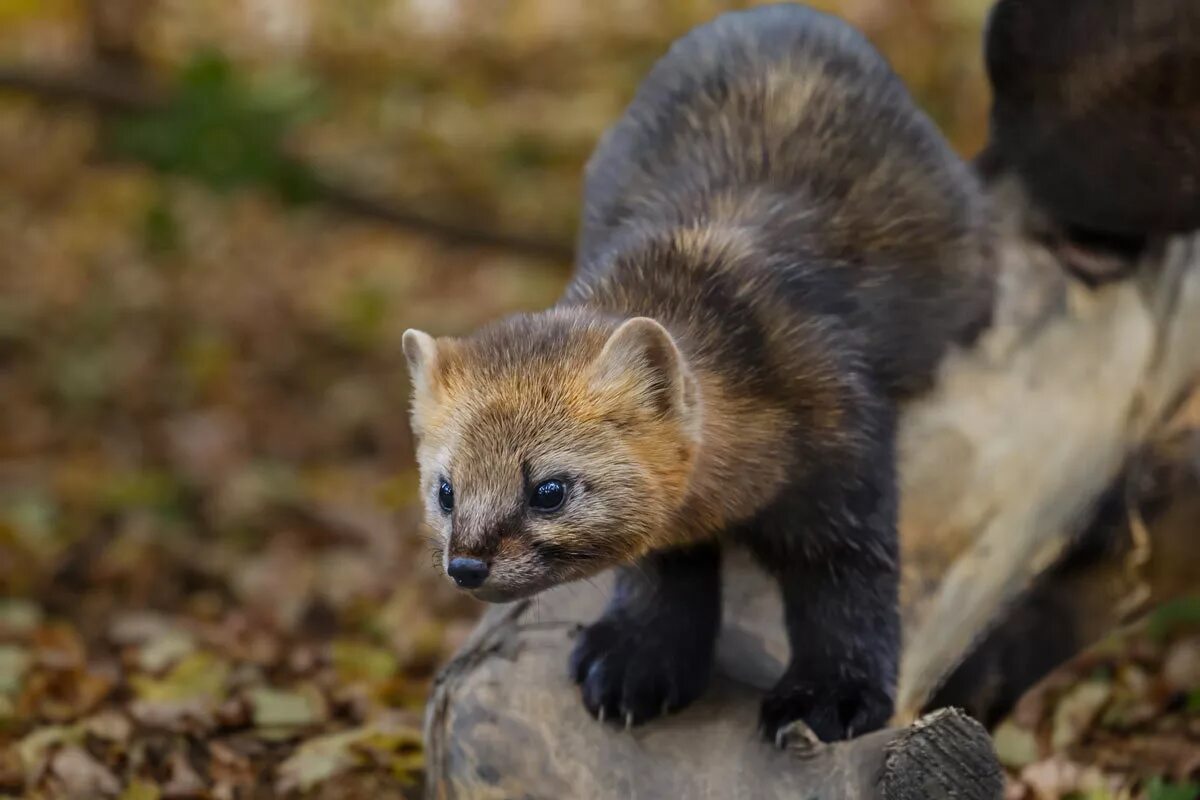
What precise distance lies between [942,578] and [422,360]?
181cm

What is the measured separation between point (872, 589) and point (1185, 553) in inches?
73.6

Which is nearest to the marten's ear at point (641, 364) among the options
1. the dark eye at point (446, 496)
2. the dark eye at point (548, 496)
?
the dark eye at point (548, 496)

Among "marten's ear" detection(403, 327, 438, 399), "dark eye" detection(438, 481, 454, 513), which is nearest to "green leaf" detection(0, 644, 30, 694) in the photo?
"marten's ear" detection(403, 327, 438, 399)

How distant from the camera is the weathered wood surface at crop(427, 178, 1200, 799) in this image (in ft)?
12.2

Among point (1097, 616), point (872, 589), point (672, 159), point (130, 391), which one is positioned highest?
point (672, 159)

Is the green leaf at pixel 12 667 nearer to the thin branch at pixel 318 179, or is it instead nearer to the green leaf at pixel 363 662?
the green leaf at pixel 363 662

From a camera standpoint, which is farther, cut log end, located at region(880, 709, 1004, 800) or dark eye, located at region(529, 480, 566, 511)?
dark eye, located at region(529, 480, 566, 511)

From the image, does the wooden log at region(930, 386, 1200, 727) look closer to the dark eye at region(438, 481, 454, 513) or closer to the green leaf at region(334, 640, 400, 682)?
the dark eye at region(438, 481, 454, 513)

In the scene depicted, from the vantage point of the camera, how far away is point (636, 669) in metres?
3.97

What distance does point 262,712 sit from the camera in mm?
5410

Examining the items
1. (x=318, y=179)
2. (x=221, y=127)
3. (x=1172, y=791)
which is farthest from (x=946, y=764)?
(x=318, y=179)

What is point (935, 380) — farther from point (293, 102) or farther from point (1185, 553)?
point (293, 102)

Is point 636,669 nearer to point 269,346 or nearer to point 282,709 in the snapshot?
point 282,709

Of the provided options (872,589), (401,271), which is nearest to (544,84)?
(401,271)
